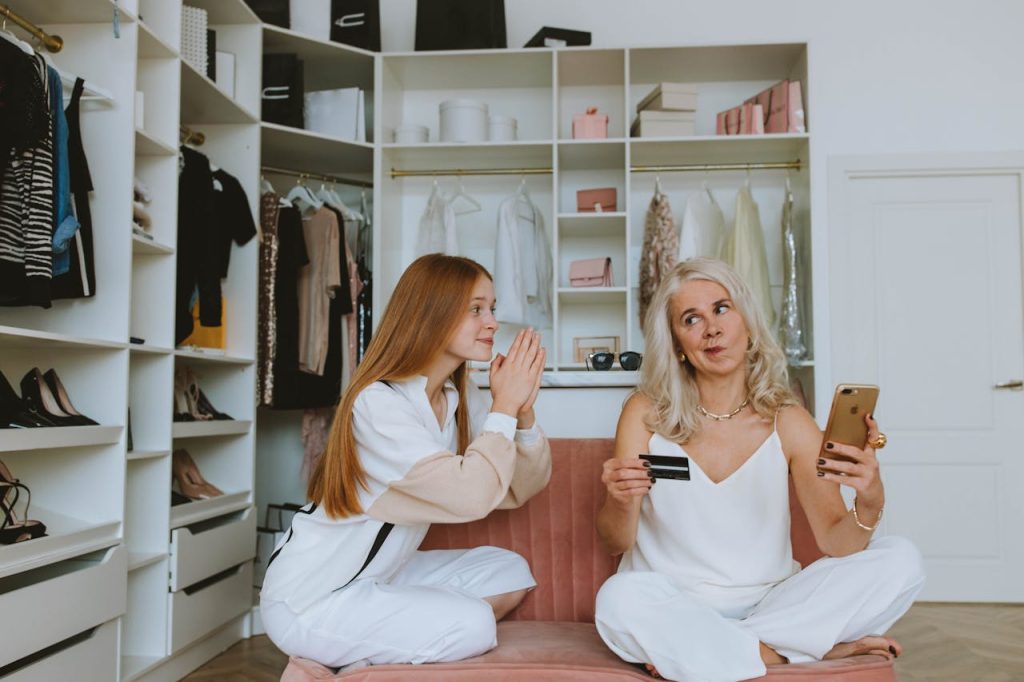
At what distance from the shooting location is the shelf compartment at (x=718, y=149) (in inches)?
Answer: 161

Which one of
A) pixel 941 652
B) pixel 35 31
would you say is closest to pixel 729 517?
pixel 941 652

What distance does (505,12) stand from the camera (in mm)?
4543

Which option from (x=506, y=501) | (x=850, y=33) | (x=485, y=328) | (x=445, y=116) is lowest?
→ (x=506, y=501)

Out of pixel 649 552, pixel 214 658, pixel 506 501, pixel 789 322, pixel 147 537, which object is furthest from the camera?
pixel 789 322

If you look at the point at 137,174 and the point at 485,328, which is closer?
the point at 485,328

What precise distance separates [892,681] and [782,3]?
3786 mm

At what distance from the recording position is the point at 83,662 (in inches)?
87.5

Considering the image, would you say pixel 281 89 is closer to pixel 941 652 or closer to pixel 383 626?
pixel 383 626

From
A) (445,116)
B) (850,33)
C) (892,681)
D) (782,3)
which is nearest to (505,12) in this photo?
(445,116)

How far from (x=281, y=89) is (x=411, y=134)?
2.21 feet

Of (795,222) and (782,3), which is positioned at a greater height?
(782,3)

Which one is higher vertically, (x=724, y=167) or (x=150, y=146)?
(x=724, y=167)

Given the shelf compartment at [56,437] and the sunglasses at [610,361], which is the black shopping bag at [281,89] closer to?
the shelf compartment at [56,437]

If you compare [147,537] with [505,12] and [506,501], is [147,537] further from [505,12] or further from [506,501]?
[505,12]
